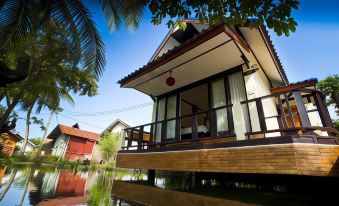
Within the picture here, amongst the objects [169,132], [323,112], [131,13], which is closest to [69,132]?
[169,132]

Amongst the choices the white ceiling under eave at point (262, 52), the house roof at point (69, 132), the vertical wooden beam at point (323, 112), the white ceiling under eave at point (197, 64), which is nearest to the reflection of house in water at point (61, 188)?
the white ceiling under eave at point (197, 64)

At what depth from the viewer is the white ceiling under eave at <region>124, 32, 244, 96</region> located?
199 inches

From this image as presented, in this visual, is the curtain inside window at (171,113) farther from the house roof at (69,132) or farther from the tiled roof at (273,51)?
the house roof at (69,132)

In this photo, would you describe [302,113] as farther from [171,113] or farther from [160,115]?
[160,115]

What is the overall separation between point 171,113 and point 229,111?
10.1 ft

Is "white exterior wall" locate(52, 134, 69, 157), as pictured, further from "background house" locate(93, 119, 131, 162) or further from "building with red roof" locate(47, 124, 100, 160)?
"background house" locate(93, 119, 131, 162)

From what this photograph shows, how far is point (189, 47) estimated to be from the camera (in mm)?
5102

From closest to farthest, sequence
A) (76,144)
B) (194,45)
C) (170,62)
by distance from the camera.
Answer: (194,45) → (170,62) → (76,144)

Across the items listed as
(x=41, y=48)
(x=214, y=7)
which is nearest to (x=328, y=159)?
(x=214, y=7)

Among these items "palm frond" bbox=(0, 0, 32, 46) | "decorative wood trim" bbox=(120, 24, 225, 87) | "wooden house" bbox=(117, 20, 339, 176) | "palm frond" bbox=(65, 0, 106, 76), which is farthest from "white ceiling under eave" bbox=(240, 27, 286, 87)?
"palm frond" bbox=(0, 0, 32, 46)

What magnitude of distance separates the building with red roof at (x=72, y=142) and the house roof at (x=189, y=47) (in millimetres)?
25544

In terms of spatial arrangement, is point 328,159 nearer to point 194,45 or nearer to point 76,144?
point 194,45

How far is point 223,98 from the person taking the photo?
602cm

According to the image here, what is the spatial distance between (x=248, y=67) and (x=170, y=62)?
2593mm
